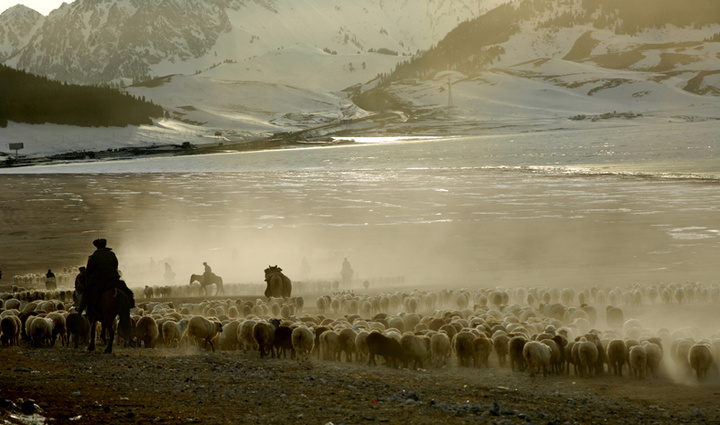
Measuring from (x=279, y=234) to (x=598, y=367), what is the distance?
36226mm

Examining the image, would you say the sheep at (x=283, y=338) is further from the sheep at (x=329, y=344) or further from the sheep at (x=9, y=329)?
the sheep at (x=9, y=329)

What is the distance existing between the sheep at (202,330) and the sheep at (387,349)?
14.1 feet

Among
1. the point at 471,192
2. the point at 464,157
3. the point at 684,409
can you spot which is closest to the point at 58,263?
the point at 684,409

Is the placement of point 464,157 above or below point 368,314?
above

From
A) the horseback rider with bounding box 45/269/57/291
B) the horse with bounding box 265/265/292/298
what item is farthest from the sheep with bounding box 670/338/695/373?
the horseback rider with bounding box 45/269/57/291

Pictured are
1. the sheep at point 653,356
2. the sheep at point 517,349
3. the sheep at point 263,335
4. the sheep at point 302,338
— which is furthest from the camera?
the sheep at point 263,335

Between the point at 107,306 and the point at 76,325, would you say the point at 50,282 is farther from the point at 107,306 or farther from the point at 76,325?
the point at 107,306

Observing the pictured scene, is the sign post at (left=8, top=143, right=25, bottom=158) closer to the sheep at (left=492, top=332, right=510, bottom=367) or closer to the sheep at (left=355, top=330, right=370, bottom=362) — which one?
the sheep at (left=355, top=330, right=370, bottom=362)

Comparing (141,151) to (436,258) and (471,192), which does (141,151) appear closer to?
(471,192)

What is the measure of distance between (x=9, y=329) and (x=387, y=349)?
30.8 feet

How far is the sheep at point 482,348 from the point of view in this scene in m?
18.9

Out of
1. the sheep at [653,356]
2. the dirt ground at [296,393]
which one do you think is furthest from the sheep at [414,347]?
the sheep at [653,356]

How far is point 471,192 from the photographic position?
7600 cm

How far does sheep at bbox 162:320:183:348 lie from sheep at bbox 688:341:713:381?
12.1m
